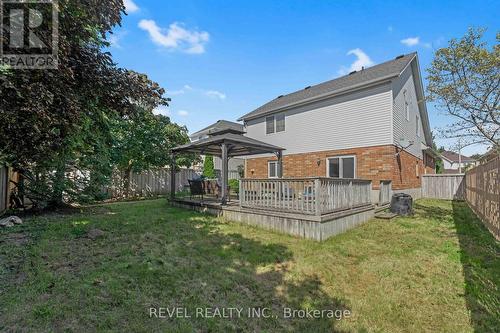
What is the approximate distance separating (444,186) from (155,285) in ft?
60.8

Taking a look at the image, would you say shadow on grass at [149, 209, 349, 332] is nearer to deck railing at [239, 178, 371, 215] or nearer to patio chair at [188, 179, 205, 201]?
deck railing at [239, 178, 371, 215]

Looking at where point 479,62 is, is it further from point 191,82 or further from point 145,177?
point 145,177

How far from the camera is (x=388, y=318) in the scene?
3.26 metres

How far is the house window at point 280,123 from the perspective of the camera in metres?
15.8

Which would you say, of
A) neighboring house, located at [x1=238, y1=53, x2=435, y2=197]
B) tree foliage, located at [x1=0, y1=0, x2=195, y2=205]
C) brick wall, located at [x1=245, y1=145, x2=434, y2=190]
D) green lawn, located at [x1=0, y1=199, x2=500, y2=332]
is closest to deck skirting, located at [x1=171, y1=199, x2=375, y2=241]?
green lawn, located at [x1=0, y1=199, x2=500, y2=332]

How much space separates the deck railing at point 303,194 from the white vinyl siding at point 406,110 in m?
5.17

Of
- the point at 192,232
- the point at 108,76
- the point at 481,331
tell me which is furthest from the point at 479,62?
the point at 108,76

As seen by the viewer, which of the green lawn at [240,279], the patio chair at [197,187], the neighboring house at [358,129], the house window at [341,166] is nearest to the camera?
the green lawn at [240,279]

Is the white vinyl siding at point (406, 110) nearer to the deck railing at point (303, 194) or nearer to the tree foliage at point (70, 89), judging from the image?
the deck railing at point (303, 194)

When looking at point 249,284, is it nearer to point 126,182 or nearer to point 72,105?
point 72,105

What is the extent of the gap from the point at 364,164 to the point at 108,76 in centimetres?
1067

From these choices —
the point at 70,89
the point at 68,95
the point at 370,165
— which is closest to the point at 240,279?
the point at 68,95

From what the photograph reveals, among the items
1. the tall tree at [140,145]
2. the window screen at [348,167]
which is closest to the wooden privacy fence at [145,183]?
the tall tree at [140,145]

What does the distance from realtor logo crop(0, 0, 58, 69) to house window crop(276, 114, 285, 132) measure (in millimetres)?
12563
